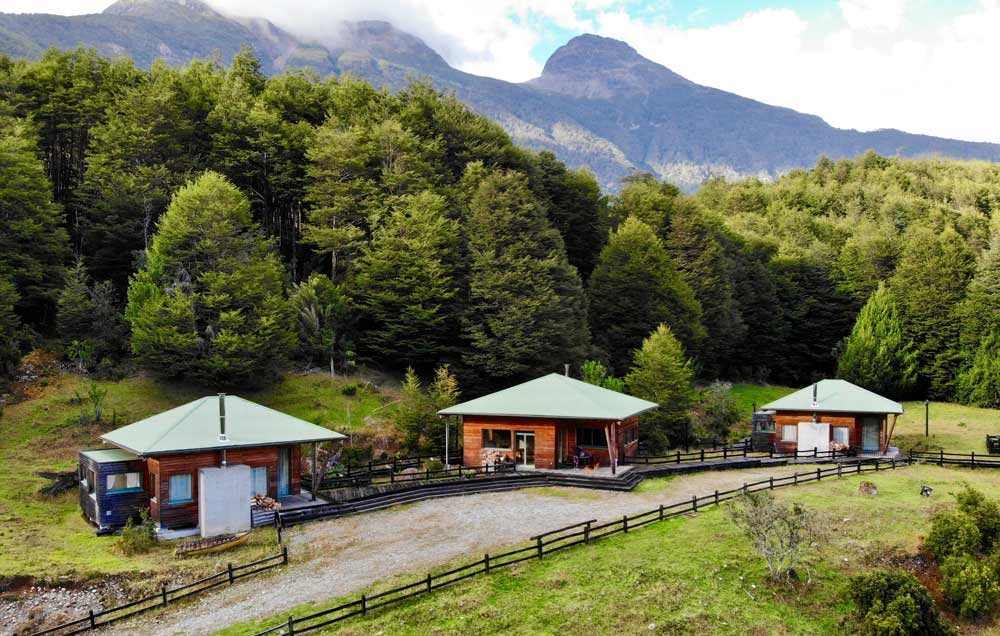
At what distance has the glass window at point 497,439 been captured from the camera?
32.5m

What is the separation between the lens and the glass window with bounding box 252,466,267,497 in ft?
82.8

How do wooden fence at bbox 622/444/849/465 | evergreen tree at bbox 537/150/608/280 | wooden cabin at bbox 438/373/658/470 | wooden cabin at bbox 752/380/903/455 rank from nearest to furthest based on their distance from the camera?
1. wooden cabin at bbox 438/373/658/470
2. wooden fence at bbox 622/444/849/465
3. wooden cabin at bbox 752/380/903/455
4. evergreen tree at bbox 537/150/608/280

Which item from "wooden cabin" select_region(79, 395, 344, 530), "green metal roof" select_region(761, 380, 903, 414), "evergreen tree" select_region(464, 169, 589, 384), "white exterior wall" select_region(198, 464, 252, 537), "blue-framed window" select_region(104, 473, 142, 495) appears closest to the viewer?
"white exterior wall" select_region(198, 464, 252, 537)

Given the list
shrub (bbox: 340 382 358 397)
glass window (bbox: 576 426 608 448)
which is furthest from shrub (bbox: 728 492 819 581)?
shrub (bbox: 340 382 358 397)

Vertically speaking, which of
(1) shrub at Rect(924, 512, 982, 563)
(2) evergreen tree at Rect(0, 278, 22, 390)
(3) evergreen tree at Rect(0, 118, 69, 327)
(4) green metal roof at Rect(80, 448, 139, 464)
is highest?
(3) evergreen tree at Rect(0, 118, 69, 327)

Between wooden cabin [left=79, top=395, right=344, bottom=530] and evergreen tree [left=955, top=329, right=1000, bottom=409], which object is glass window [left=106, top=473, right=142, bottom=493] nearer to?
wooden cabin [left=79, top=395, right=344, bottom=530]

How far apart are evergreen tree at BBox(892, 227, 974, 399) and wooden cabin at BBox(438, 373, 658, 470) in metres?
42.7

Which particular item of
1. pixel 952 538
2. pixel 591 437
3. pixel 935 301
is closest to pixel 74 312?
pixel 591 437

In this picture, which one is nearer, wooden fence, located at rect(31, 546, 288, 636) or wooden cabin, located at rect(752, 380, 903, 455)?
wooden fence, located at rect(31, 546, 288, 636)

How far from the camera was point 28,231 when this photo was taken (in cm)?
3847

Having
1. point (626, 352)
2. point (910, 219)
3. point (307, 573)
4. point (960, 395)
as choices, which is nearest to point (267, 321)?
point (307, 573)

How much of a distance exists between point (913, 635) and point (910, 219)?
81.4 m

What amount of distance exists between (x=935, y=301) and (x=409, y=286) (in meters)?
48.8

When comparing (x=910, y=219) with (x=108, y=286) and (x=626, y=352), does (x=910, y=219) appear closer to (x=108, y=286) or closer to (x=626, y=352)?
(x=626, y=352)
